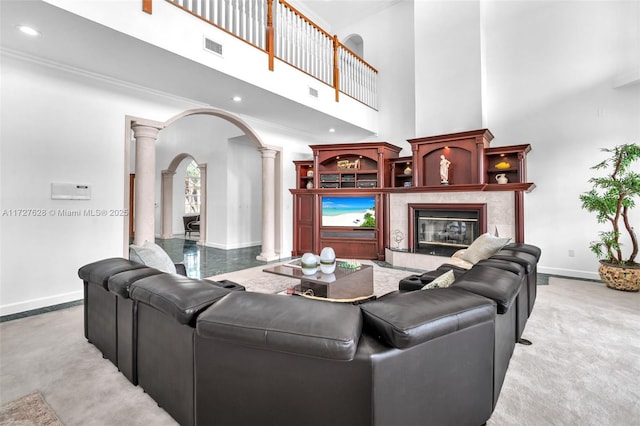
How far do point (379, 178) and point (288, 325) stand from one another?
17.9 ft

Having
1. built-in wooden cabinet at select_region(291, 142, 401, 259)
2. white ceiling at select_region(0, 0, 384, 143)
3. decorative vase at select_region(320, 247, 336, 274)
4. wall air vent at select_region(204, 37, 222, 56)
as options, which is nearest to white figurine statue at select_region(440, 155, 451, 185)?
built-in wooden cabinet at select_region(291, 142, 401, 259)

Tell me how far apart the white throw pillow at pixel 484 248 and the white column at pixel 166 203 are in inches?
365

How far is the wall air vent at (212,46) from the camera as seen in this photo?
149 inches

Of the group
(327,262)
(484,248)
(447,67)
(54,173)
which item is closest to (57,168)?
(54,173)

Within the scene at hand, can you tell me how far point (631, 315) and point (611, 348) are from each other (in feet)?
3.76

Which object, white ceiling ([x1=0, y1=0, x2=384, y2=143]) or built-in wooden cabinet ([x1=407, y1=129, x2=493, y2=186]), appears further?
built-in wooden cabinet ([x1=407, y1=129, x2=493, y2=186])

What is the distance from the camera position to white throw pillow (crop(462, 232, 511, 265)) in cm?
332

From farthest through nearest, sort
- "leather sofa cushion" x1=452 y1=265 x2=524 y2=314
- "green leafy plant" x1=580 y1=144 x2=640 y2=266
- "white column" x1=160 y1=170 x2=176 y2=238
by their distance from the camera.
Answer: "white column" x1=160 y1=170 x2=176 y2=238 < "green leafy plant" x1=580 y1=144 x2=640 y2=266 < "leather sofa cushion" x1=452 y1=265 x2=524 y2=314

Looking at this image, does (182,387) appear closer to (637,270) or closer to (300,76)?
(300,76)

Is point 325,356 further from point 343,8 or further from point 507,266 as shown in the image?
point 343,8

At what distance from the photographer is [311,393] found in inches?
47.6

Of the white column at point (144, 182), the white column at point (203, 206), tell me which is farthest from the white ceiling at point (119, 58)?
the white column at point (203, 206)

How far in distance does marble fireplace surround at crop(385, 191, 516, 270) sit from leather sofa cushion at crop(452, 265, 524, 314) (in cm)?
346

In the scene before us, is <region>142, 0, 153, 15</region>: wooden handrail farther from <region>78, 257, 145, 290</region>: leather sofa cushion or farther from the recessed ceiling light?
<region>78, 257, 145, 290</region>: leather sofa cushion
